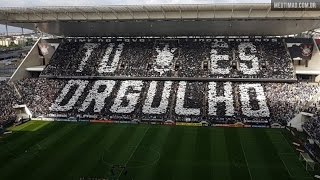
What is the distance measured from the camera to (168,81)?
2366 inches

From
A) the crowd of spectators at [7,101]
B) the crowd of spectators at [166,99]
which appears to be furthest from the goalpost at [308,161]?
the crowd of spectators at [7,101]

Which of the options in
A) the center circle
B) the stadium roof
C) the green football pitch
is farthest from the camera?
the stadium roof

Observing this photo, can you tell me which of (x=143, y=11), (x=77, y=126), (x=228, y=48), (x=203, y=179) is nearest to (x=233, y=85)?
(x=228, y=48)

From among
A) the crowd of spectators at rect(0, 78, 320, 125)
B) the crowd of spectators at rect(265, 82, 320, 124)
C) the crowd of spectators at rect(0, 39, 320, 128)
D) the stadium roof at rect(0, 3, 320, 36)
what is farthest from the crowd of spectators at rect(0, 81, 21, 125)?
the crowd of spectators at rect(265, 82, 320, 124)

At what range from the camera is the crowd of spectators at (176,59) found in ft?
198

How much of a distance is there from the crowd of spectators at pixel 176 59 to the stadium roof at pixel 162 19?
207 centimetres

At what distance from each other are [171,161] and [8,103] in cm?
2815

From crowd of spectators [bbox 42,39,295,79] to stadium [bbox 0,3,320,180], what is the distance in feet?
0.62

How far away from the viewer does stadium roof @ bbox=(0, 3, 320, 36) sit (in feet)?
193

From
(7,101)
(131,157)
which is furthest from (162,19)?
(131,157)

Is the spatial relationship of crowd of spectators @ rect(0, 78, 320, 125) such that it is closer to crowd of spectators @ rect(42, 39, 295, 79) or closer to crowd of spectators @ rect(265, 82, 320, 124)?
crowd of spectators @ rect(265, 82, 320, 124)

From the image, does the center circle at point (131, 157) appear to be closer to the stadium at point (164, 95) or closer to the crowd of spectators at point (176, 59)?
the stadium at point (164, 95)

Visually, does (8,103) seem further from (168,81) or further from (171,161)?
(171,161)

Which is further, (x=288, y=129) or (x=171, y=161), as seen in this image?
(x=288, y=129)
